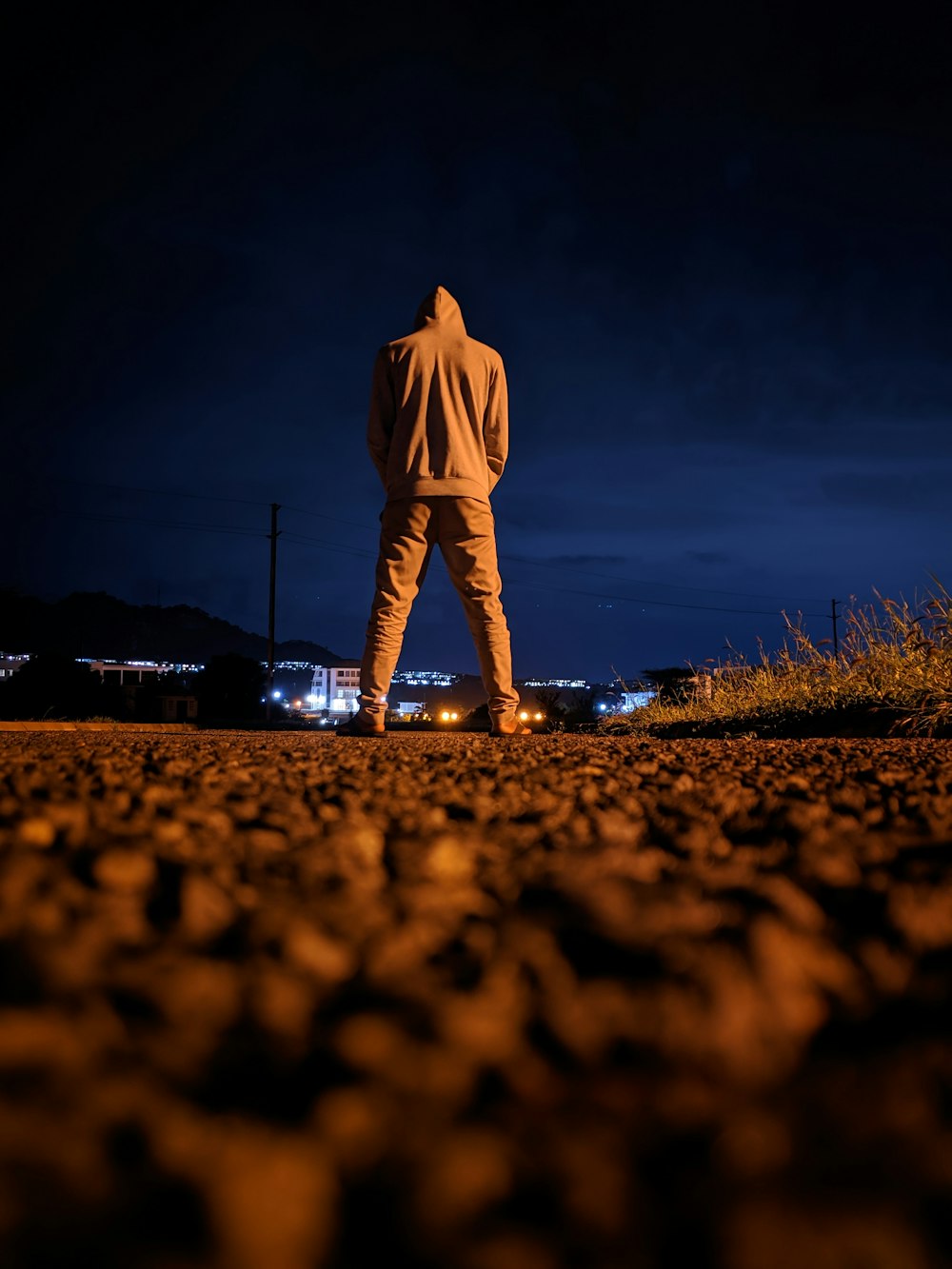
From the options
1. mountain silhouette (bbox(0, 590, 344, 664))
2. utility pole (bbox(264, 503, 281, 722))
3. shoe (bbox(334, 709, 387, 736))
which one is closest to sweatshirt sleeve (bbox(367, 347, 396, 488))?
shoe (bbox(334, 709, 387, 736))

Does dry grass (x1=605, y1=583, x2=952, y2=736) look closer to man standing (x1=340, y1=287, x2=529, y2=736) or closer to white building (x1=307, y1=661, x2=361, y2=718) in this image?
man standing (x1=340, y1=287, x2=529, y2=736)

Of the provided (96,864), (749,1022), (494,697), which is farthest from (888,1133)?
(494,697)

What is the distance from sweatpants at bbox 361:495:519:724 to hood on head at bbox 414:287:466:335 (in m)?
1.16

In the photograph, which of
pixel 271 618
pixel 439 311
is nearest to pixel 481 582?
pixel 439 311

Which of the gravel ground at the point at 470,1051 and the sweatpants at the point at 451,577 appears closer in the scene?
the gravel ground at the point at 470,1051

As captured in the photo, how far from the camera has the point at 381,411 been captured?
4.46m

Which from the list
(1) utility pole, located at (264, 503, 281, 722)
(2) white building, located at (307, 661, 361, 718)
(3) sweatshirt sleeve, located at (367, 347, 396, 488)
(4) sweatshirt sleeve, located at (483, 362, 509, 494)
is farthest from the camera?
(2) white building, located at (307, 661, 361, 718)

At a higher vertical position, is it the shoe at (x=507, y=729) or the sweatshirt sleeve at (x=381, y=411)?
the sweatshirt sleeve at (x=381, y=411)

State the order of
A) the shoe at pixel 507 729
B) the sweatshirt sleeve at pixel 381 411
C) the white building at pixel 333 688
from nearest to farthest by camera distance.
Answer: the shoe at pixel 507 729 → the sweatshirt sleeve at pixel 381 411 → the white building at pixel 333 688

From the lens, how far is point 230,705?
2003 centimetres

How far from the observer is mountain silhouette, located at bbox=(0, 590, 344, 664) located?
2146 inches

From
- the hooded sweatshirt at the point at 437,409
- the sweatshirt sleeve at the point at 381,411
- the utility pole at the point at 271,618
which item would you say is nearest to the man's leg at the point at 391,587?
the hooded sweatshirt at the point at 437,409

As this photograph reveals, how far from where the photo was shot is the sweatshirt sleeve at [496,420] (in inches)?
179

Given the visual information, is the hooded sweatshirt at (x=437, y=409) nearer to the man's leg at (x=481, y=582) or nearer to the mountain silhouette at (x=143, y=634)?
the man's leg at (x=481, y=582)
